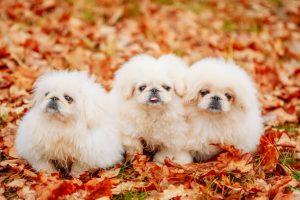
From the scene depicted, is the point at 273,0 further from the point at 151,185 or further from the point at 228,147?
the point at 151,185

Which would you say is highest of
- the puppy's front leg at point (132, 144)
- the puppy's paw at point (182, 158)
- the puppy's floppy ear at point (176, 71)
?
the puppy's floppy ear at point (176, 71)

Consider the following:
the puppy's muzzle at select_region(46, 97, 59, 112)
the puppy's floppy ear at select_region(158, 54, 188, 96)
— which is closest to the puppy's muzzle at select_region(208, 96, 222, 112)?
the puppy's floppy ear at select_region(158, 54, 188, 96)

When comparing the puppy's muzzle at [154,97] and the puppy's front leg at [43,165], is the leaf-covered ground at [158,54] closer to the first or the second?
the puppy's front leg at [43,165]

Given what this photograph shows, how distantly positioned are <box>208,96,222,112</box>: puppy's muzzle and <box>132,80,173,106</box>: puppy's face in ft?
1.08

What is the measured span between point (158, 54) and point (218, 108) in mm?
2481

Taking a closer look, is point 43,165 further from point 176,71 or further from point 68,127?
point 176,71

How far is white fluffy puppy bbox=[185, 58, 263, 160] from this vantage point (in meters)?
3.91

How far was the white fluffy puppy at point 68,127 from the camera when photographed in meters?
3.66

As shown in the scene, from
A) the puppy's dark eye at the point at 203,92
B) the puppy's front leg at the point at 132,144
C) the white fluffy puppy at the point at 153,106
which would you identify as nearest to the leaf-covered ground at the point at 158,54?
the puppy's front leg at the point at 132,144

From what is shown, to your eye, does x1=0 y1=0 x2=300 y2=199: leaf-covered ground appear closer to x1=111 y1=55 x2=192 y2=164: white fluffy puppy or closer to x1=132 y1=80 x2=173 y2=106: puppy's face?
x1=111 y1=55 x2=192 y2=164: white fluffy puppy

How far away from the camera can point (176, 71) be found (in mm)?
3973

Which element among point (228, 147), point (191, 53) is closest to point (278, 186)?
point (228, 147)

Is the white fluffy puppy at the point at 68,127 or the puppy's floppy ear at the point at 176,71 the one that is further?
the puppy's floppy ear at the point at 176,71

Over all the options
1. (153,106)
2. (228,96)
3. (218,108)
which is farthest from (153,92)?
(228,96)
